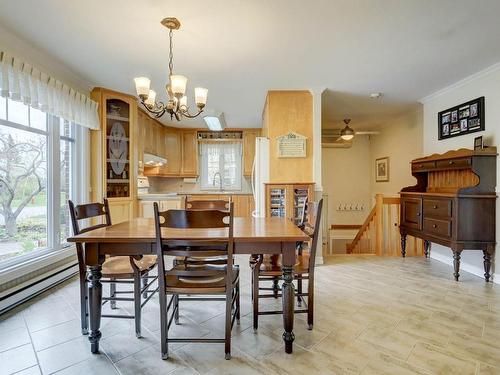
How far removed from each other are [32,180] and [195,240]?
2358 mm

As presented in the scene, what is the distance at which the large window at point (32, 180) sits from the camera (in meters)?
2.61

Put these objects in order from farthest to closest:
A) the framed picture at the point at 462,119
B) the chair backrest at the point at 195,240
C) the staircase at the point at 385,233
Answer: the staircase at the point at 385,233 → the framed picture at the point at 462,119 → the chair backrest at the point at 195,240

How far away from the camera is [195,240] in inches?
66.7

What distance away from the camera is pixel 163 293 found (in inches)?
68.6

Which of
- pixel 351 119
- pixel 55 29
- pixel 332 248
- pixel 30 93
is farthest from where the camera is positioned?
pixel 332 248

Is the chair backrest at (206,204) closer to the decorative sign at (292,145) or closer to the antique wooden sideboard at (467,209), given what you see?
the decorative sign at (292,145)

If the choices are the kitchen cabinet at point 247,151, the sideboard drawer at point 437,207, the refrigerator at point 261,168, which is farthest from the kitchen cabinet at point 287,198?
the kitchen cabinet at point 247,151

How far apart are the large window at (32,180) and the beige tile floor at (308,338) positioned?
2.03 ft

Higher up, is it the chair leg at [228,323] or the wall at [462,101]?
the wall at [462,101]

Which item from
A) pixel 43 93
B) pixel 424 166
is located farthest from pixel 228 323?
pixel 424 166

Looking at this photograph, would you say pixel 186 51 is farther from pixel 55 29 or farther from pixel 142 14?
pixel 55 29

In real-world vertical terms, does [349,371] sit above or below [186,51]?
below

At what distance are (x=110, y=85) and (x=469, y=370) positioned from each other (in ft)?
15.0

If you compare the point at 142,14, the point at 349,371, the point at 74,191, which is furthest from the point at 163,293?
the point at 74,191
